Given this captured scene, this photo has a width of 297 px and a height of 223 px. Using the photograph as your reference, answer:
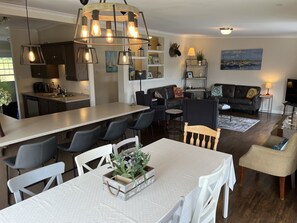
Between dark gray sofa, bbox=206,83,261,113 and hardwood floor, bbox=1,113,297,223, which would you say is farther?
dark gray sofa, bbox=206,83,261,113

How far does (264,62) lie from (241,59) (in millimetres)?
778

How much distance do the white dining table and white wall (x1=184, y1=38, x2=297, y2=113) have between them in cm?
682

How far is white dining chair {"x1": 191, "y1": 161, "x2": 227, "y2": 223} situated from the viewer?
1582 mm

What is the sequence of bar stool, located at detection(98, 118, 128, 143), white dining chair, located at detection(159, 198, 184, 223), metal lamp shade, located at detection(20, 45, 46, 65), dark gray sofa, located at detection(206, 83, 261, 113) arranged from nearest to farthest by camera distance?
white dining chair, located at detection(159, 198, 184, 223) → metal lamp shade, located at detection(20, 45, 46, 65) → bar stool, located at detection(98, 118, 128, 143) → dark gray sofa, located at detection(206, 83, 261, 113)

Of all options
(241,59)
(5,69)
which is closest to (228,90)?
(241,59)

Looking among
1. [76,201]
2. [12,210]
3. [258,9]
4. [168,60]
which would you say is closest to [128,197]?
[76,201]

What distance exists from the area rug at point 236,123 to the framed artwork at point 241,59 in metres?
2.22

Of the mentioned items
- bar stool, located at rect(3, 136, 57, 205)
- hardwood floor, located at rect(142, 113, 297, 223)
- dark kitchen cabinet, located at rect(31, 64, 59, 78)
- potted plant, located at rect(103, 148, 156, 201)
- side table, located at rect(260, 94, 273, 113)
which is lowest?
hardwood floor, located at rect(142, 113, 297, 223)

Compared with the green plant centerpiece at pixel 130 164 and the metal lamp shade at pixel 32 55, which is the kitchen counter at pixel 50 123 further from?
the green plant centerpiece at pixel 130 164

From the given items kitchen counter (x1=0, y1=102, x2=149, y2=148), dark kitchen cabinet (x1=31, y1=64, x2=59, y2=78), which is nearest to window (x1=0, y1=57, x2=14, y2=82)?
dark kitchen cabinet (x1=31, y1=64, x2=59, y2=78)

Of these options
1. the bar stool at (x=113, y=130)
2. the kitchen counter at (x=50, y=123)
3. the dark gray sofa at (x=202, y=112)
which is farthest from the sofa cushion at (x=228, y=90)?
the bar stool at (x=113, y=130)

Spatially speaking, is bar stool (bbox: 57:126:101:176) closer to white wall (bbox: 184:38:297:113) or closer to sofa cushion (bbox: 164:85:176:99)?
A: sofa cushion (bbox: 164:85:176:99)

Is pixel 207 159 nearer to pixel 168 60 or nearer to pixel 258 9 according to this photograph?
pixel 258 9

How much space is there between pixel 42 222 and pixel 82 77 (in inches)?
168
